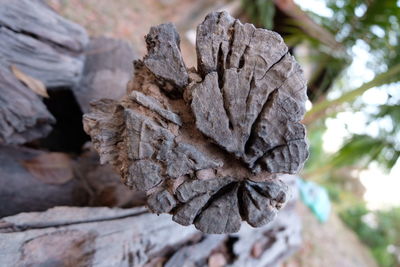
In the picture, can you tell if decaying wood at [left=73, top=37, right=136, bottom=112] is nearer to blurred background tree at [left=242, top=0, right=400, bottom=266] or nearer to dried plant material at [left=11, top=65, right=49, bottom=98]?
dried plant material at [left=11, top=65, right=49, bottom=98]

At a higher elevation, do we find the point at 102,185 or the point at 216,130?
the point at 216,130

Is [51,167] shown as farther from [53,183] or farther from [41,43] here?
[41,43]

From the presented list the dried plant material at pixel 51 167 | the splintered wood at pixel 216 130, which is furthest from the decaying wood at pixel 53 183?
the splintered wood at pixel 216 130

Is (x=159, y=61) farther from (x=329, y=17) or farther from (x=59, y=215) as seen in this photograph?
(x=329, y=17)

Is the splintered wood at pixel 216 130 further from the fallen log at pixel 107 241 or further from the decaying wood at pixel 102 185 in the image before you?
the decaying wood at pixel 102 185

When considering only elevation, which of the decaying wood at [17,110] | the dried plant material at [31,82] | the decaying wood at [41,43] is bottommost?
the decaying wood at [17,110]

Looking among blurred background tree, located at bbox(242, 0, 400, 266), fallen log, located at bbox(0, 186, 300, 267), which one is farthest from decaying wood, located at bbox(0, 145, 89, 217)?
blurred background tree, located at bbox(242, 0, 400, 266)

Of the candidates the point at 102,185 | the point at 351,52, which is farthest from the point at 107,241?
the point at 351,52
